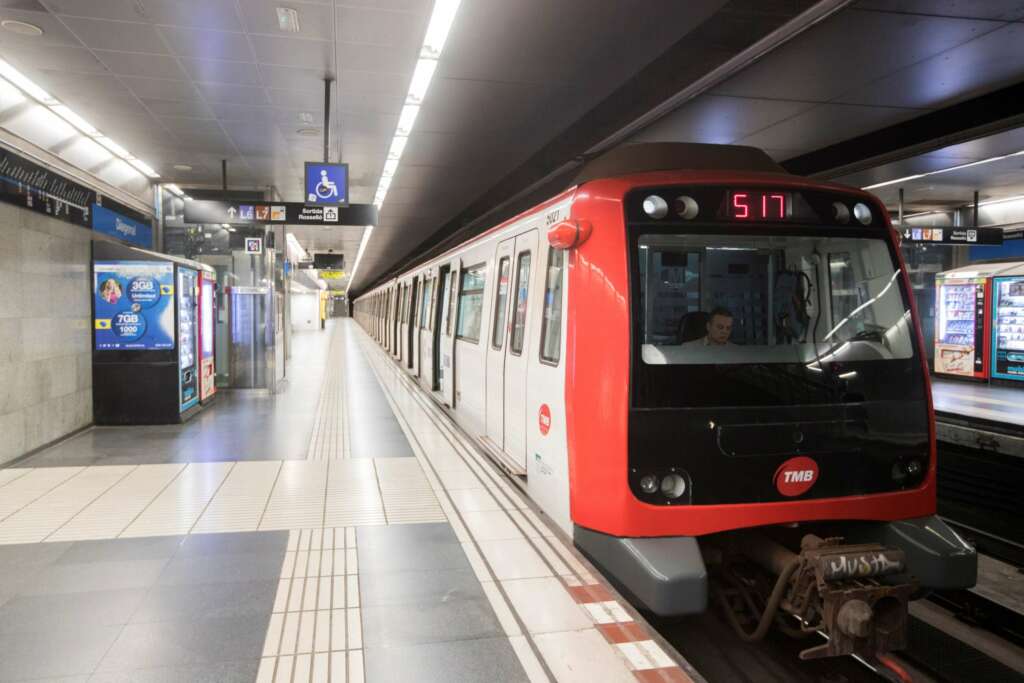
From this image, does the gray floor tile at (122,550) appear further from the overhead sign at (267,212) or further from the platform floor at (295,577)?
the overhead sign at (267,212)

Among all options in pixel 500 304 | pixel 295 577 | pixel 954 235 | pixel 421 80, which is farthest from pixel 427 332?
pixel 954 235

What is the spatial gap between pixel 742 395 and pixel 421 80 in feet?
16.7

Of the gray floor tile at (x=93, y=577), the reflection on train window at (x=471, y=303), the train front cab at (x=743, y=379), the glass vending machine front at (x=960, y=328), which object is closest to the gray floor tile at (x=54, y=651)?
the gray floor tile at (x=93, y=577)

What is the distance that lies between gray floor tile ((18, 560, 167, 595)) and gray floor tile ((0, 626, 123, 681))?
0.49 m

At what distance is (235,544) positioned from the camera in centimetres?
419

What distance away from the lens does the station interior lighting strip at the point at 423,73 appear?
545cm

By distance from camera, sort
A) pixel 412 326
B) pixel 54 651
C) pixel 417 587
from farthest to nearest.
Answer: pixel 412 326
pixel 417 587
pixel 54 651

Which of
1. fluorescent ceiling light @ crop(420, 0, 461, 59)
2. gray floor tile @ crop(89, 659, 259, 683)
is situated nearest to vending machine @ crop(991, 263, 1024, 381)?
fluorescent ceiling light @ crop(420, 0, 461, 59)

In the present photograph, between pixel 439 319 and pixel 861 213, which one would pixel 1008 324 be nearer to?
pixel 439 319

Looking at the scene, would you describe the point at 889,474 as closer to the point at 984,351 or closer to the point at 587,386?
the point at 587,386

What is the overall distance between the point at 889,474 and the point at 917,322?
0.76 m

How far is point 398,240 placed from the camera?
22547mm

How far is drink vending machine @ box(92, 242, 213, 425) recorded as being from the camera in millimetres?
7980

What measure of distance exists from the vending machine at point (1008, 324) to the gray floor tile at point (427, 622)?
40.5 feet
